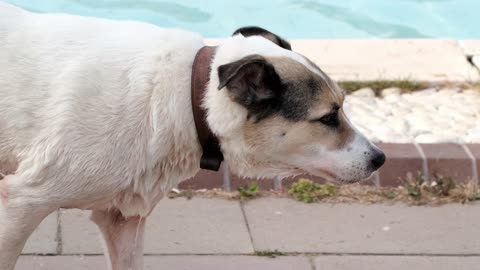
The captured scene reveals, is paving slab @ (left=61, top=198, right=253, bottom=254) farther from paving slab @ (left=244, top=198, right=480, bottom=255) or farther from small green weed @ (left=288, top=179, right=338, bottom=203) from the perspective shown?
small green weed @ (left=288, top=179, right=338, bottom=203)

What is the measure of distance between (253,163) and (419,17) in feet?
28.7

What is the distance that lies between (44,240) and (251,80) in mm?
2033

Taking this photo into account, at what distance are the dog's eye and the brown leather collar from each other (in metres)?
0.47

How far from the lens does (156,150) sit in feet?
14.1

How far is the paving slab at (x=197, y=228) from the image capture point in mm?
5613

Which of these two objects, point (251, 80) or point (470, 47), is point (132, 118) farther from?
point (470, 47)

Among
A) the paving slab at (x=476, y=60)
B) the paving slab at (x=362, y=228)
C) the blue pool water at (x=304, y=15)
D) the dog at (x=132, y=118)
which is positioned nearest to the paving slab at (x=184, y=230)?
the paving slab at (x=362, y=228)

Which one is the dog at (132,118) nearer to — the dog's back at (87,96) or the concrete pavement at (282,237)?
the dog's back at (87,96)

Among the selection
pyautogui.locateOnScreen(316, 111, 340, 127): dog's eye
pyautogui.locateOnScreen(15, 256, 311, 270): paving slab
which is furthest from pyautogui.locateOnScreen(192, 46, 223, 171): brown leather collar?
pyautogui.locateOnScreen(15, 256, 311, 270): paving slab

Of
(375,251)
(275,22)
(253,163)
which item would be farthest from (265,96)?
(275,22)

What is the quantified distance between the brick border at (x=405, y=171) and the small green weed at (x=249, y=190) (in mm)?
41

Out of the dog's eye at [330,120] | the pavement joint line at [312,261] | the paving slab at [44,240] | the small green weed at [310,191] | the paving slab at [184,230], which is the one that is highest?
the dog's eye at [330,120]

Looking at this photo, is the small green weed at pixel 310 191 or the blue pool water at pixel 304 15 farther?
the blue pool water at pixel 304 15

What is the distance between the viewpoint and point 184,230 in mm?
5824
